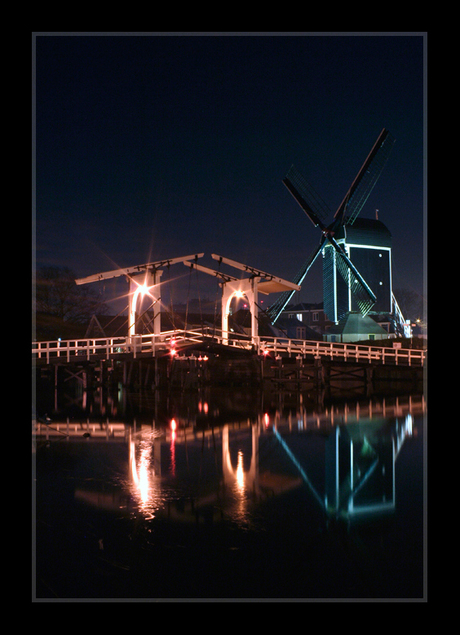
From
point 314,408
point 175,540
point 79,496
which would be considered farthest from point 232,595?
point 314,408

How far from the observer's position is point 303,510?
9.49 meters

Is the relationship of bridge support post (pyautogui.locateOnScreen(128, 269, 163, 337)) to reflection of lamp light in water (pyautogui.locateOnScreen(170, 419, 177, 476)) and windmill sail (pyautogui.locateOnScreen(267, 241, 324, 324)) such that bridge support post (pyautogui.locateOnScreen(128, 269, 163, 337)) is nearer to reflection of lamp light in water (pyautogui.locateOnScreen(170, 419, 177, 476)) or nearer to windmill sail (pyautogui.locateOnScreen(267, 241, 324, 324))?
reflection of lamp light in water (pyautogui.locateOnScreen(170, 419, 177, 476))

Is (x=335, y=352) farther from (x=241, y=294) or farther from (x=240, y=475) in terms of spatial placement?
(x=240, y=475)

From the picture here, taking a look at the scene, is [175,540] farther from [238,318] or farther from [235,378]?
[238,318]

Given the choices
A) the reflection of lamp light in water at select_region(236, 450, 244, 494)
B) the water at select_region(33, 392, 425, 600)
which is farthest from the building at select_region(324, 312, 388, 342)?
the reflection of lamp light in water at select_region(236, 450, 244, 494)

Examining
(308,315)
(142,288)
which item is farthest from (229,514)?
(308,315)

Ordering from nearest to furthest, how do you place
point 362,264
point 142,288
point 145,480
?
point 145,480
point 142,288
point 362,264

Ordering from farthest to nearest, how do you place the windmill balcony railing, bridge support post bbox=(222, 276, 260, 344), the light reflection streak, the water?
bridge support post bbox=(222, 276, 260, 344) → the windmill balcony railing → the light reflection streak → the water

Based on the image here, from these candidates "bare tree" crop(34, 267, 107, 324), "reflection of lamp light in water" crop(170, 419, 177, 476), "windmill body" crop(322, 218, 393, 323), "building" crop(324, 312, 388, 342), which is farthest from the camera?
"windmill body" crop(322, 218, 393, 323)

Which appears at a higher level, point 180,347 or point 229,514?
point 180,347

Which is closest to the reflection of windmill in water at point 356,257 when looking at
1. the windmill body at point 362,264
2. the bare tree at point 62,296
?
the windmill body at point 362,264

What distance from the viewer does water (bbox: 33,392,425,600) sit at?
6695 mm

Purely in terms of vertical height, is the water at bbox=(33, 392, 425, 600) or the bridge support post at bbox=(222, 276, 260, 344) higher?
the bridge support post at bbox=(222, 276, 260, 344)

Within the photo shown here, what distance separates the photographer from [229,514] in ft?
29.8
